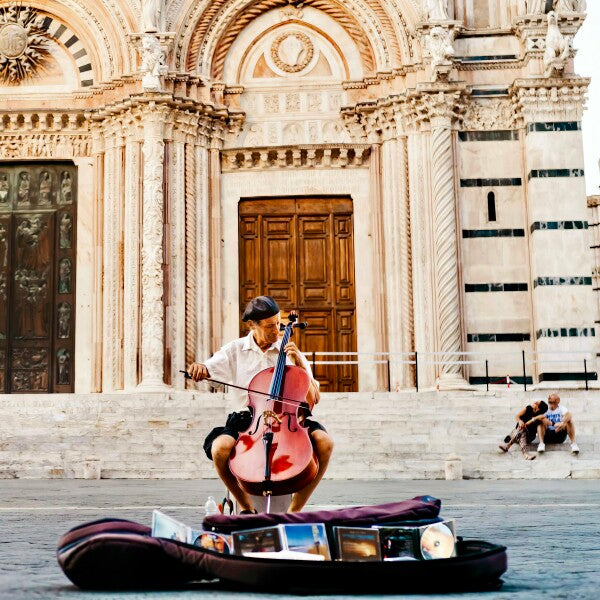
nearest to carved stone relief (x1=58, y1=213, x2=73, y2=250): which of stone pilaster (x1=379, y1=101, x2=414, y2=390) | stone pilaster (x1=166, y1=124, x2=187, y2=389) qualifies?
stone pilaster (x1=166, y1=124, x2=187, y2=389)

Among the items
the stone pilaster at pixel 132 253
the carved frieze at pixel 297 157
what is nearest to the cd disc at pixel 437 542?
the stone pilaster at pixel 132 253

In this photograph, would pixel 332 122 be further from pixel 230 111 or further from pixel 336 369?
pixel 336 369

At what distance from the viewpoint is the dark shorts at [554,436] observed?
549 inches

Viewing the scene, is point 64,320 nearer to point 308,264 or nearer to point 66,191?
point 66,191

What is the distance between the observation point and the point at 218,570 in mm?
3514

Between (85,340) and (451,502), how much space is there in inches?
481

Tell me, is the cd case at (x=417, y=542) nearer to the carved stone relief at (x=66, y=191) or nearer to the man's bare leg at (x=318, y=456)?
the man's bare leg at (x=318, y=456)

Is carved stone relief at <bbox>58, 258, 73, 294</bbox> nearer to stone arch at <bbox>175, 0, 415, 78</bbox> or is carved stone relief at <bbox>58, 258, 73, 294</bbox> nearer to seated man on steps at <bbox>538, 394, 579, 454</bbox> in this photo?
stone arch at <bbox>175, 0, 415, 78</bbox>

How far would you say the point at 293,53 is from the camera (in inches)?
813

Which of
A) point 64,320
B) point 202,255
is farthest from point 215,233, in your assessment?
point 64,320

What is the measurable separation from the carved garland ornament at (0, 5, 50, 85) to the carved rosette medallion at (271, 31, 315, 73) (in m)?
4.45

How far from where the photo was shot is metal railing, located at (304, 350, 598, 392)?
720 inches

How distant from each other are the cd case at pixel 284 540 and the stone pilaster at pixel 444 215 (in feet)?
48.2

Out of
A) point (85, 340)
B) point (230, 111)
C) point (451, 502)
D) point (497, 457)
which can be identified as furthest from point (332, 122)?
point (451, 502)
